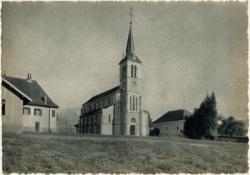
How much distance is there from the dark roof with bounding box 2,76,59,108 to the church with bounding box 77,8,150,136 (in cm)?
171

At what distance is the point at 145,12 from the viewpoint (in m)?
15.9

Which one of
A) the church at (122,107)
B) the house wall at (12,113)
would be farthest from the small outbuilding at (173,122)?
the house wall at (12,113)

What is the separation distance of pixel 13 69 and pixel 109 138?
563 cm

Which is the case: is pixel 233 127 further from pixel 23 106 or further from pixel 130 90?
pixel 23 106

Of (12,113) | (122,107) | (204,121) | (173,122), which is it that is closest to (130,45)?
(12,113)

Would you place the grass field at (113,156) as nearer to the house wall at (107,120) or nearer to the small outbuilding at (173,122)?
the small outbuilding at (173,122)

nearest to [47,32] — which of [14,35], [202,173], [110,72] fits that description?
[14,35]

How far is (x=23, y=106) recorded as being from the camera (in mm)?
16109

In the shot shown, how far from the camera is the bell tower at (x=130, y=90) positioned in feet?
55.7

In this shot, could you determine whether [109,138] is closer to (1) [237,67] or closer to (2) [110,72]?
(2) [110,72]

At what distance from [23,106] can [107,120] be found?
7902mm

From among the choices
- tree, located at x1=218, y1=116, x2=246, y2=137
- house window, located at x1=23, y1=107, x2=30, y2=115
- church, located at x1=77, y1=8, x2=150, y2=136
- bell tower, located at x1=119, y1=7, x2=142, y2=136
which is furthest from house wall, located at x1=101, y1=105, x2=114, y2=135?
tree, located at x1=218, y1=116, x2=246, y2=137

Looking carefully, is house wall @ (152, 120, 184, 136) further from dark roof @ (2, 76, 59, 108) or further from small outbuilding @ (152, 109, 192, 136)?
dark roof @ (2, 76, 59, 108)

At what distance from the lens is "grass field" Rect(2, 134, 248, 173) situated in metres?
14.1
